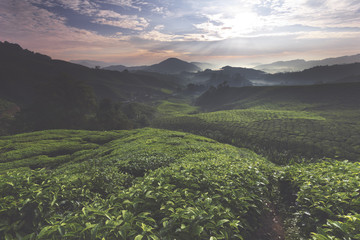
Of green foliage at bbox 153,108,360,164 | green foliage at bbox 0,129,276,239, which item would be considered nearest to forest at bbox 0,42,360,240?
green foliage at bbox 0,129,276,239

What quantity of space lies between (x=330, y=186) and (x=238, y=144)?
31108 mm

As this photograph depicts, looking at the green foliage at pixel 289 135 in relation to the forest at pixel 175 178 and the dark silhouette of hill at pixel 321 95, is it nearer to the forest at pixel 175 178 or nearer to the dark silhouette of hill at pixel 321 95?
the forest at pixel 175 178

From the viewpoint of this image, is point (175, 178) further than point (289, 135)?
No

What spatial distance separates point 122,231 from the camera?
9.53ft

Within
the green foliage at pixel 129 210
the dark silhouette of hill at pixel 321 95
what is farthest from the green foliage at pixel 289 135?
the green foliage at pixel 129 210

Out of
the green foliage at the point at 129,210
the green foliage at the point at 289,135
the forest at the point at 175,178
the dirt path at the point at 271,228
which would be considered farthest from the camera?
the green foliage at the point at 289,135

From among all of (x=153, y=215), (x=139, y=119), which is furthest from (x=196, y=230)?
(x=139, y=119)

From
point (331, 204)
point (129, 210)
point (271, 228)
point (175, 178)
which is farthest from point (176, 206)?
point (331, 204)

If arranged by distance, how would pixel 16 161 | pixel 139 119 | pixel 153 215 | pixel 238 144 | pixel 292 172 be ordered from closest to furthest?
1. pixel 153 215
2. pixel 292 172
3. pixel 16 161
4. pixel 238 144
5. pixel 139 119

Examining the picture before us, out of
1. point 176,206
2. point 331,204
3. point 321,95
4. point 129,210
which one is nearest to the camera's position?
point 129,210

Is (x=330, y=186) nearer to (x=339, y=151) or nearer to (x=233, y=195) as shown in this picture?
(x=233, y=195)

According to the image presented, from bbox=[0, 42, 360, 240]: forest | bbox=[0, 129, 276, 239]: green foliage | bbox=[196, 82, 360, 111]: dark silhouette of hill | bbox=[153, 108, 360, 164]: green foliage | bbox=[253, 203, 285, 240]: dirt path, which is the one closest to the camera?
bbox=[0, 129, 276, 239]: green foliage

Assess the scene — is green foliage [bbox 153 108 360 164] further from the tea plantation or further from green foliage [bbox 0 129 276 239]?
green foliage [bbox 0 129 276 239]

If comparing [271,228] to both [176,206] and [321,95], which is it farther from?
[321,95]
